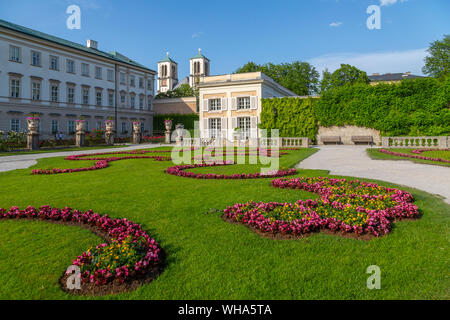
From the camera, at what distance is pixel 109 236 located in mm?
4023

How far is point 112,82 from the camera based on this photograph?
44875mm

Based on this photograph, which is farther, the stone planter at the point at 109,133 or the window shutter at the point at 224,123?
the window shutter at the point at 224,123

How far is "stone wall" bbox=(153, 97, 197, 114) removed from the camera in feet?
167

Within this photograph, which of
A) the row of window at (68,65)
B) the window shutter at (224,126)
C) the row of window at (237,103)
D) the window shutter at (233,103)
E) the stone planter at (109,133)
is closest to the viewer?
the stone planter at (109,133)

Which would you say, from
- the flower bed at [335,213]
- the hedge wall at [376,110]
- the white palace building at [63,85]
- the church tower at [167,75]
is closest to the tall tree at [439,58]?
the hedge wall at [376,110]

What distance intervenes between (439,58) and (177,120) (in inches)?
1696

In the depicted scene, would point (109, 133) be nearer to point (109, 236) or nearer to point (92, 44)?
point (92, 44)

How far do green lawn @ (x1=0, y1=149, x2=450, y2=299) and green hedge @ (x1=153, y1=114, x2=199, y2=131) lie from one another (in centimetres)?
4173

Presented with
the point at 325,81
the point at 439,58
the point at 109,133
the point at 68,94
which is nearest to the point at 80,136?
the point at 109,133

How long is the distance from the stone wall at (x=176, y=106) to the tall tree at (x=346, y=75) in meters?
23.3

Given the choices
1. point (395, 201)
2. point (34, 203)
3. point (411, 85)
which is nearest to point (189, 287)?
→ point (395, 201)

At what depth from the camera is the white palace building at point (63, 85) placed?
3216cm

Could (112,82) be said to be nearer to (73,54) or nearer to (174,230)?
(73,54)

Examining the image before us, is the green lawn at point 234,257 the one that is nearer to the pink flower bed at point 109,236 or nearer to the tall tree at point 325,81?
the pink flower bed at point 109,236
